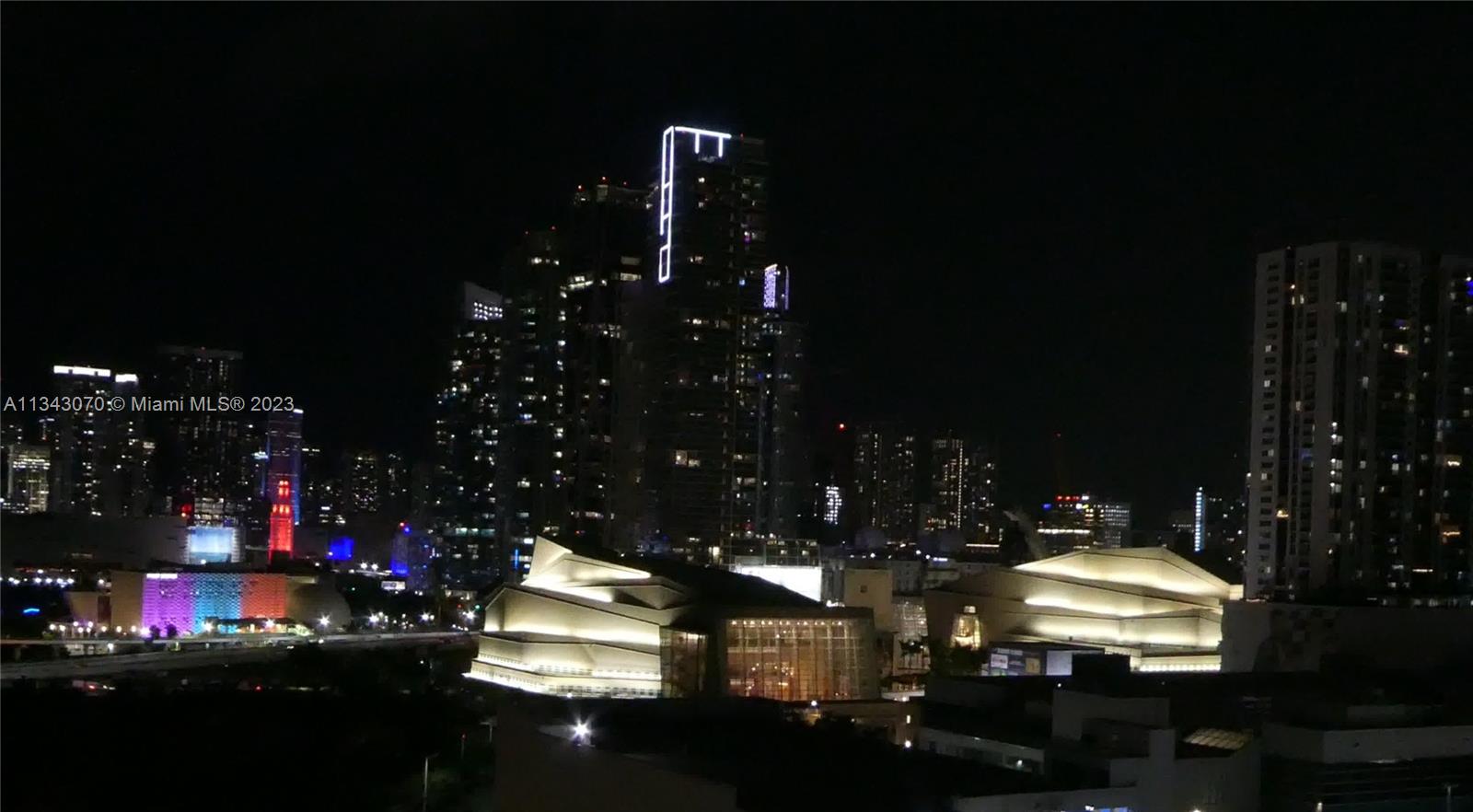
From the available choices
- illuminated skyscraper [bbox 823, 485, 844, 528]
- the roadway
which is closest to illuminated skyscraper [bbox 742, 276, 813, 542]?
the roadway

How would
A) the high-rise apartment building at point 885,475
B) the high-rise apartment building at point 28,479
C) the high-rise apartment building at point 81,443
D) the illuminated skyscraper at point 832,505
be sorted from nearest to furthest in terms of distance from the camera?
the high-rise apartment building at point 81,443 < the high-rise apartment building at point 28,479 < the illuminated skyscraper at point 832,505 < the high-rise apartment building at point 885,475

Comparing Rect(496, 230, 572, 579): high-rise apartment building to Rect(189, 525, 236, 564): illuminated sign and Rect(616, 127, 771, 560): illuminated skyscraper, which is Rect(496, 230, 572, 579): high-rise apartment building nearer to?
Rect(616, 127, 771, 560): illuminated skyscraper

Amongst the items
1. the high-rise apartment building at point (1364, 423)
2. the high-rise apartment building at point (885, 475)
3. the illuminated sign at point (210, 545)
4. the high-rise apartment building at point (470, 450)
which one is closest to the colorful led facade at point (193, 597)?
the illuminated sign at point (210, 545)

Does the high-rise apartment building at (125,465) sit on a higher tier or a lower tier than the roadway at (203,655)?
higher

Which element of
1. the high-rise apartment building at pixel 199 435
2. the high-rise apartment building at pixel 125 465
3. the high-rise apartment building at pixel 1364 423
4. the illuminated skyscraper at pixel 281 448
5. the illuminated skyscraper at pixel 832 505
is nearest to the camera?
the high-rise apartment building at pixel 1364 423

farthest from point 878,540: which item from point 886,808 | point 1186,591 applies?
point 886,808

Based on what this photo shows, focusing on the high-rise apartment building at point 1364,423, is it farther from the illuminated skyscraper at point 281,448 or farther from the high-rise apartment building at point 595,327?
the illuminated skyscraper at point 281,448
